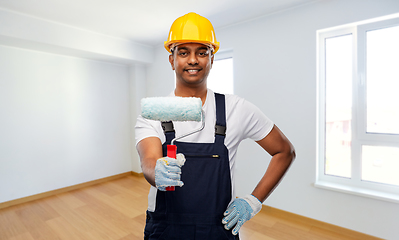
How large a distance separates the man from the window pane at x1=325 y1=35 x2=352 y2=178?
5.89ft

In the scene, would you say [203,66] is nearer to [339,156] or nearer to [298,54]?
[298,54]

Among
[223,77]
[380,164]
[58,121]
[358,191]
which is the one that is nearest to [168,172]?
[358,191]

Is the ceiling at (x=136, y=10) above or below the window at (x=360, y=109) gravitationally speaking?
above

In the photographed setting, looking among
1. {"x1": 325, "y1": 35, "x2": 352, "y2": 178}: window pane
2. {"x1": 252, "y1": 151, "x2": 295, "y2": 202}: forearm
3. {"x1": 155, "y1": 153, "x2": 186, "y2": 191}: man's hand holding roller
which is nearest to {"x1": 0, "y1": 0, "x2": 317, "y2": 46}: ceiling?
{"x1": 325, "y1": 35, "x2": 352, "y2": 178}: window pane

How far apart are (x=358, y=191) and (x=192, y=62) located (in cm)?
217

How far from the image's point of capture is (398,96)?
202 centimetres

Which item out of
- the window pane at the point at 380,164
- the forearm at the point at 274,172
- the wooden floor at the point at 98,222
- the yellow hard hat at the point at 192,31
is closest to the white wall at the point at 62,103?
the wooden floor at the point at 98,222

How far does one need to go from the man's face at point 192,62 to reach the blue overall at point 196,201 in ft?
0.77

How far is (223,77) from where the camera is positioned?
324cm

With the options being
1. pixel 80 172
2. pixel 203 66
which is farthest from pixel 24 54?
pixel 203 66

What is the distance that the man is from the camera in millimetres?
864

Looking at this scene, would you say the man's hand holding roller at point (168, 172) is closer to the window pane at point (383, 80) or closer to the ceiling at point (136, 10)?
the ceiling at point (136, 10)

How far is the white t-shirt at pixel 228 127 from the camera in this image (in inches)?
35.2

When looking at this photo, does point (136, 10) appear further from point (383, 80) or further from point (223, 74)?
point (383, 80)
